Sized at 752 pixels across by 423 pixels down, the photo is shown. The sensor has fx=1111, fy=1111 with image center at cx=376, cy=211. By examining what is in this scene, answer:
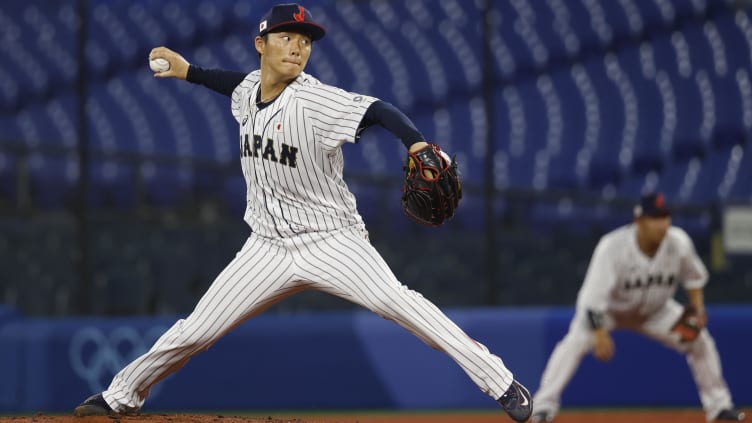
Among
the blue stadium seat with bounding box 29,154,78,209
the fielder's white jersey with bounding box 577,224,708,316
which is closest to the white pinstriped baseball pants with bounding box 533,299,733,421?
the fielder's white jersey with bounding box 577,224,708,316

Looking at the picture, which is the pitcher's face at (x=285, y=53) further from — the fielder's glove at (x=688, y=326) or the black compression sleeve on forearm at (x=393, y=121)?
the fielder's glove at (x=688, y=326)

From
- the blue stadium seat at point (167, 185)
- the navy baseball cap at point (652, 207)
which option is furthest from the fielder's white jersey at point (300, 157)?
the blue stadium seat at point (167, 185)

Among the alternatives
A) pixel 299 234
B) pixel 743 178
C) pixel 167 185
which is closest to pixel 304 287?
pixel 299 234

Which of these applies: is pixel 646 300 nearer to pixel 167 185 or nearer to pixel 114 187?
pixel 167 185

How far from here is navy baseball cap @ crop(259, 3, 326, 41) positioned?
3.72m

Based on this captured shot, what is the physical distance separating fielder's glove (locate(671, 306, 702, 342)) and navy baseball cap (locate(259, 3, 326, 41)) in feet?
11.5

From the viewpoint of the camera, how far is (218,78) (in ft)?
13.3

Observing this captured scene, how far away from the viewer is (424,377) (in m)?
7.27

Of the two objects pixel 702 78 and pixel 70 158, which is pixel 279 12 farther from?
pixel 70 158

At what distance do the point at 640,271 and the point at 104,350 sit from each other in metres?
3.53

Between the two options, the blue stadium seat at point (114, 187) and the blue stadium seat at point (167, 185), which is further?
the blue stadium seat at point (114, 187)

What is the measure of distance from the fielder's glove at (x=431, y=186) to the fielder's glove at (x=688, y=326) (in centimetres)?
328

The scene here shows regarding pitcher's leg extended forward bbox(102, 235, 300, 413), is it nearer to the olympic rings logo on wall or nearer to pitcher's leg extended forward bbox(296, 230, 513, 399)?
pitcher's leg extended forward bbox(296, 230, 513, 399)

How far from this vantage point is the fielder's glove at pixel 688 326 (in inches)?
250
